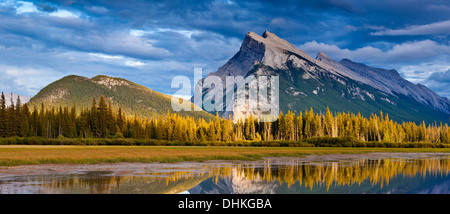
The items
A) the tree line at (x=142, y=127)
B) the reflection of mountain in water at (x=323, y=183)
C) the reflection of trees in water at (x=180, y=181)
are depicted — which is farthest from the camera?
the tree line at (x=142, y=127)

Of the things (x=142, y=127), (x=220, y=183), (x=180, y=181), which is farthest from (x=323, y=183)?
(x=142, y=127)

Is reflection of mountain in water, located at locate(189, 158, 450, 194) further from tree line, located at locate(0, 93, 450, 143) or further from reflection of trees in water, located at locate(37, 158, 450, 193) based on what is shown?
tree line, located at locate(0, 93, 450, 143)

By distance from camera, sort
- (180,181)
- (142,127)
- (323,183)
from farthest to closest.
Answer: (142,127) → (323,183) → (180,181)

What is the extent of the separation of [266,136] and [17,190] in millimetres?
178236

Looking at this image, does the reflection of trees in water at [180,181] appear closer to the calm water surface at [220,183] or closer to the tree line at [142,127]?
the calm water surface at [220,183]

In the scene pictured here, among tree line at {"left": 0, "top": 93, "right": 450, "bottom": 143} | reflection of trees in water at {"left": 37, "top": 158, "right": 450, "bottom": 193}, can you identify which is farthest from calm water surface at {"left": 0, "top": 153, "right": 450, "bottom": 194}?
tree line at {"left": 0, "top": 93, "right": 450, "bottom": 143}

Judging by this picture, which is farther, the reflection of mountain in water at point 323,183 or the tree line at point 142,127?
the tree line at point 142,127

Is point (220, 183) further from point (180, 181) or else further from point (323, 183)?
point (323, 183)

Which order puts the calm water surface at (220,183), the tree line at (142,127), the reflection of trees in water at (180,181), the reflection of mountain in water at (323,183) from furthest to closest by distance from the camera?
1. the tree line at (142,127)
2. the reflection of mountain in water at (323,183)
3. the calm water surface at (220,183)
4. the reflection of trees in water at (180,181)

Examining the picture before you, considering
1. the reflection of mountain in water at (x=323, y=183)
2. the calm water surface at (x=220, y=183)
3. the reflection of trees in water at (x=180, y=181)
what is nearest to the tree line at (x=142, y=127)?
the reflection of mountain in water at (x=323, y=183)

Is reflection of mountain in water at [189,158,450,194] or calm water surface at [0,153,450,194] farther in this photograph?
reflection of mountain in water at [189,158,450,194]

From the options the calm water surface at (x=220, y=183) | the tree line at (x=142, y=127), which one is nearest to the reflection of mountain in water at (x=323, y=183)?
the calm water surface at (x=220, y=183)

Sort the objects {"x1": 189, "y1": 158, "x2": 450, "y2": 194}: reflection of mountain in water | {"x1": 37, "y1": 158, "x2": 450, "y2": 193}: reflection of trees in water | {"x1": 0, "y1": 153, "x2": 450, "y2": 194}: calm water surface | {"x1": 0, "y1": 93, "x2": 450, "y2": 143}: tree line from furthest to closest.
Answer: {"x1": 0, "y1": 93, "x2": 450, "y2": 143}: tree line < {"x1": 189, "y1": 158, "x2": 450, "y2": 194}: reflection of mountain in water < {"x1": 0, "y1": 153, "x2": 450, "y2": 194}: calm water surface < {"x1": 37, "y1": 158, "x2": 450, "y2": 193}: reflection of trees in water
